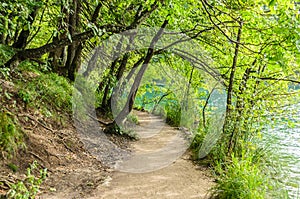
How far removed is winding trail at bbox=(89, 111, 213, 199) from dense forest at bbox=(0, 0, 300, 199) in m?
0.31

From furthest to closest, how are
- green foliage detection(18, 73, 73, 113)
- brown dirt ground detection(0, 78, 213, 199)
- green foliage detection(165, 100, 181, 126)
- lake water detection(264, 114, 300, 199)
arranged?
green foliage detection(165, 100, 181, 126) < green foliage detection(18, 73, 73, 113) < lake water detection(264, 114, 300, 199) < brown dirt ground detection(0, 78, 213, 199)

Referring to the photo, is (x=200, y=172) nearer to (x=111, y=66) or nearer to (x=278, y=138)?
(x=278, y=138)

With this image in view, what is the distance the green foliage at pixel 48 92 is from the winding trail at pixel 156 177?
1.59 m

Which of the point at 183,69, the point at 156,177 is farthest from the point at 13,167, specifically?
the point at 183,69

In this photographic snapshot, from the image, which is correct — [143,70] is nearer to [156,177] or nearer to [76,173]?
[156,177]

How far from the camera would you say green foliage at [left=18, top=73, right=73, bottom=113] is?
4.38 metres

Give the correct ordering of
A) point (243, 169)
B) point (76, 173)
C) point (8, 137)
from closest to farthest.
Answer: point (8, 137), point (243, 169), point (76, 173)

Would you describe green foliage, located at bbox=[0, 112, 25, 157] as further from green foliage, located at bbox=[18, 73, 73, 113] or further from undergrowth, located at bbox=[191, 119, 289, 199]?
undergrowth, located at bbox=[191, 119, 289, 199]

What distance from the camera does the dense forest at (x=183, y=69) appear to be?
3109mm

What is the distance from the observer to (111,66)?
7695 mm

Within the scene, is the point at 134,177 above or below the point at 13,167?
below

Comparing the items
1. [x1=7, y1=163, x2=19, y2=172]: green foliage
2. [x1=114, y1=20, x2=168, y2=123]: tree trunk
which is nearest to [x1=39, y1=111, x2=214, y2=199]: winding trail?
[x1=7, y1=163, x2=19, y2=172]: green foliage

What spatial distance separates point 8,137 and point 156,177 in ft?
6.65

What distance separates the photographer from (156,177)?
4.11m
